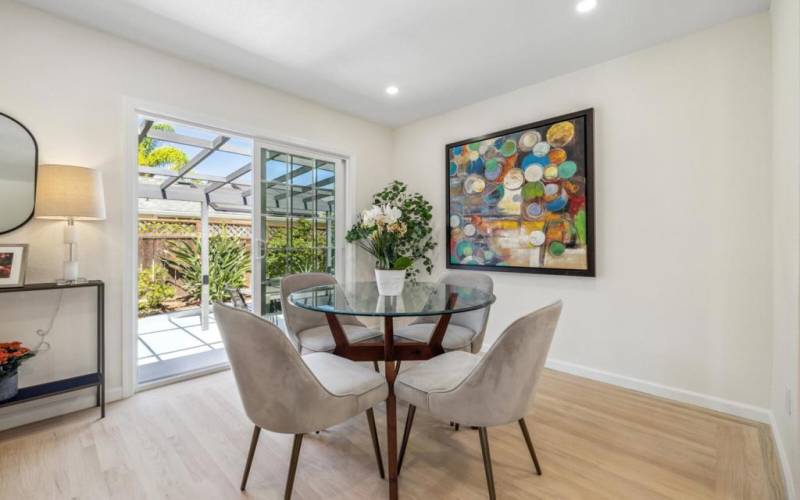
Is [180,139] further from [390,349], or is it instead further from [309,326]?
[390,349]

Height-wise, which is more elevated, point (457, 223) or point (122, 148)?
point (122, 148)

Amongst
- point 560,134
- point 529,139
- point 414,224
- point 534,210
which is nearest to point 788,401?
point 534,210

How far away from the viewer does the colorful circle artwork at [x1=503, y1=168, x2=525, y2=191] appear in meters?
3.10

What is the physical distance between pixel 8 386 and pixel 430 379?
7.59 feet

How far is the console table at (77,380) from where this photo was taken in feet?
6.38

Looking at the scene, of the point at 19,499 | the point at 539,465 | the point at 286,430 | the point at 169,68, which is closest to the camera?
the point at 286,430

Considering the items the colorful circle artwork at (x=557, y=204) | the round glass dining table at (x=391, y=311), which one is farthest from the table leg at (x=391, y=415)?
the colorful circle artwork at (x=557, y=204)

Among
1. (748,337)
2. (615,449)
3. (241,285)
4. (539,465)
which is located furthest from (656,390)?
(241,285)

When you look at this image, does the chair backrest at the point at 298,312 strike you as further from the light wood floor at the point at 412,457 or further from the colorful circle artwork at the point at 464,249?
the colorful circle artwork at the point at 464,249

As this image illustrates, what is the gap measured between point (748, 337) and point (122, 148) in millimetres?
4304

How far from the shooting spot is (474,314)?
8.07ft

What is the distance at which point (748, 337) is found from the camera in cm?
218

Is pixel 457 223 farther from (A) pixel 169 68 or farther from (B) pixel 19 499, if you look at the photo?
(B) pixel 19 499

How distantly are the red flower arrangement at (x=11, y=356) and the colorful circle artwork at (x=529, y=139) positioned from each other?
3.72 m
